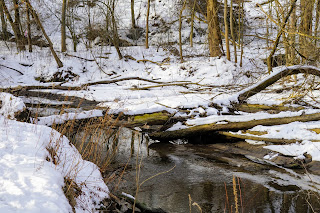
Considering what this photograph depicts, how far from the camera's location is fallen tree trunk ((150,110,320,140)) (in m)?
6.92

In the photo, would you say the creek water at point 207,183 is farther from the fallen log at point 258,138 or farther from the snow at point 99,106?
the snow at point 99,106

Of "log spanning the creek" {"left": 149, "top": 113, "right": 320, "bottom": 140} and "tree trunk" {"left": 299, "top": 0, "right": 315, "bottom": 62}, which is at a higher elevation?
"tree trunk" {"left": 299, "top": 0, "right": 315, "bottom": 62}

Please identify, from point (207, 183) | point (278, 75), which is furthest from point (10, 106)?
point (278, 75)

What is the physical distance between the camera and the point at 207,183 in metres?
5.47

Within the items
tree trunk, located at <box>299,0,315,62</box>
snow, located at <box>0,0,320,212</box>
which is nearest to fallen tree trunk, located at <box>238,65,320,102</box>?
snow, located at <box>0,0,320,212</box>

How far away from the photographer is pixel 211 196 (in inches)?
196

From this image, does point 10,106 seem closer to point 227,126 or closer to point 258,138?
point 227,126

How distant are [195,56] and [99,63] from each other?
222 inches

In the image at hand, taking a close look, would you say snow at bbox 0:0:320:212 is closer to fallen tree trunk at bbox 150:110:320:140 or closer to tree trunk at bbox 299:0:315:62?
fallen tree trunk at bbox 150:110:320:140

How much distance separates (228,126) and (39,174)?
15.9 ft

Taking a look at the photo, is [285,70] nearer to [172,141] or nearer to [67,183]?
[172,141]

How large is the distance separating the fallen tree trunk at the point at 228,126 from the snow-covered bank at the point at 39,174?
319cm

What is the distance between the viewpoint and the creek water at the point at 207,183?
463 cm

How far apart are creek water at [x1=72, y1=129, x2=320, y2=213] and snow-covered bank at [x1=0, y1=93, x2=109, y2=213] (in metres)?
0.67
